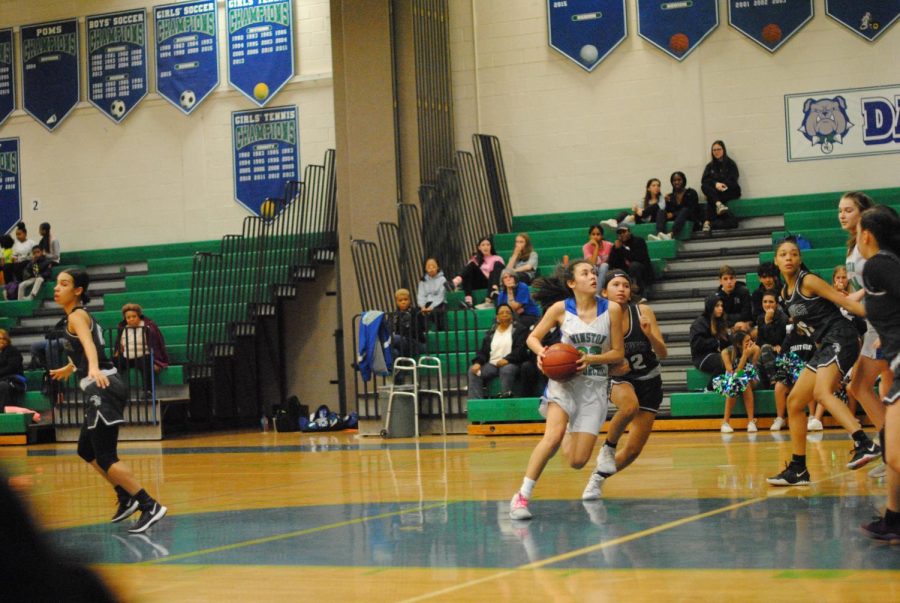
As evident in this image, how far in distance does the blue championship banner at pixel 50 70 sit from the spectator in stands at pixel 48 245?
2.18m

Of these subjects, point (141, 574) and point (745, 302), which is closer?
point (141, 574)

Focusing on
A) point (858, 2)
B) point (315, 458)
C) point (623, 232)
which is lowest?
point (315, 458)

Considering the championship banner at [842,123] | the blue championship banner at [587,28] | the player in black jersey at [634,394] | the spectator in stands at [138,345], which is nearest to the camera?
the player in black jersey at [634,394]

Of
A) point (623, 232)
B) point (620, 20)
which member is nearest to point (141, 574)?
point (623, 232)

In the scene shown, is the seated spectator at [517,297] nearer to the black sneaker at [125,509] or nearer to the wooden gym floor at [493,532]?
the wooden gym floor at [493,532]

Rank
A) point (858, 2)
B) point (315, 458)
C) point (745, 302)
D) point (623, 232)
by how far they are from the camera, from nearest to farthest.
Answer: point (315, 458) < point (745, 302) < point (623, 232) < point (858, 2)

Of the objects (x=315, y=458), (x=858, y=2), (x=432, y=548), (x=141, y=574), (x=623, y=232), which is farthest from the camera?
(x=858, y=2)

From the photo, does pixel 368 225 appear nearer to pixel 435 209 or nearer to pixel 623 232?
pixel 435 209

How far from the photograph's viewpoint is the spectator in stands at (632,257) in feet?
49.3

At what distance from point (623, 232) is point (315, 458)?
5458 millimetres

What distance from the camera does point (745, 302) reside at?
13.6 metres

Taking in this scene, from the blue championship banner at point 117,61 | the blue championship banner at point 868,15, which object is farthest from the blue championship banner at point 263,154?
the blue championship banner at point 868,15

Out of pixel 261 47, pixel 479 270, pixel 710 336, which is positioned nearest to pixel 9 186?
pixel 261 47

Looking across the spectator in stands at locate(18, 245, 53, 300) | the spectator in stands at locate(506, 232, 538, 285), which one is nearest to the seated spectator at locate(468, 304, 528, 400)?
the spectator in stands at locate(506, 232, 538, 285)
